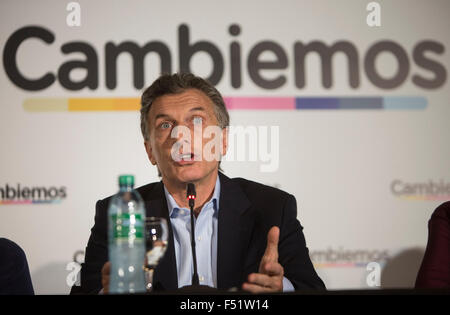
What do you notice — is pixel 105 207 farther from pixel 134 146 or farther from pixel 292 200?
pixel 292 200

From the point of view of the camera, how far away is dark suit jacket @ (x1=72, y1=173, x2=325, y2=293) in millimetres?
2287

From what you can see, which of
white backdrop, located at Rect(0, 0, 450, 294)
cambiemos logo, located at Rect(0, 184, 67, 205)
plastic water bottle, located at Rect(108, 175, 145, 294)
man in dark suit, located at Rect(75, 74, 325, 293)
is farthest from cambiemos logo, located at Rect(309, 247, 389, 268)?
plastic water bottle, located at Rect(108, 175, 145, 294)

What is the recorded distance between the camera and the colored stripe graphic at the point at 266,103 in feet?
10.2

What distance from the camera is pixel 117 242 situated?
1.48 m

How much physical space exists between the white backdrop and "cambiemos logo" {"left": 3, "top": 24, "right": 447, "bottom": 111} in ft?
0.06

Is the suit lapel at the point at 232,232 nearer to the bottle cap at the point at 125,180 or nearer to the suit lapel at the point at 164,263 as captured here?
the suit lapel at the point at 164,263

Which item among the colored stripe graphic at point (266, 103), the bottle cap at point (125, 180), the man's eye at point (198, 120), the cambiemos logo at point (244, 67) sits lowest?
the bottle cap at point (125, 180)

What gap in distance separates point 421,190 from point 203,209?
147cm

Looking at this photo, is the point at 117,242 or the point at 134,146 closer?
the point at 117,242

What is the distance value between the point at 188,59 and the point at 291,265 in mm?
1448

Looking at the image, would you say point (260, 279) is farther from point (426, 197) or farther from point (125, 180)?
point (426, 197)

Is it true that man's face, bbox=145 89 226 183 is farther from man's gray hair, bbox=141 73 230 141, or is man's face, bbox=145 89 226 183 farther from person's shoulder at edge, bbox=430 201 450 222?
person's shoulder at edge, bbox=430 201 450 222

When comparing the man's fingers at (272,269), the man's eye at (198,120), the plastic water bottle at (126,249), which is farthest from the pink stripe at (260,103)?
the plastic water bottle at (126,249)

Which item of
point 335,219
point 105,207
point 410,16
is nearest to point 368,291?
point 105,207
